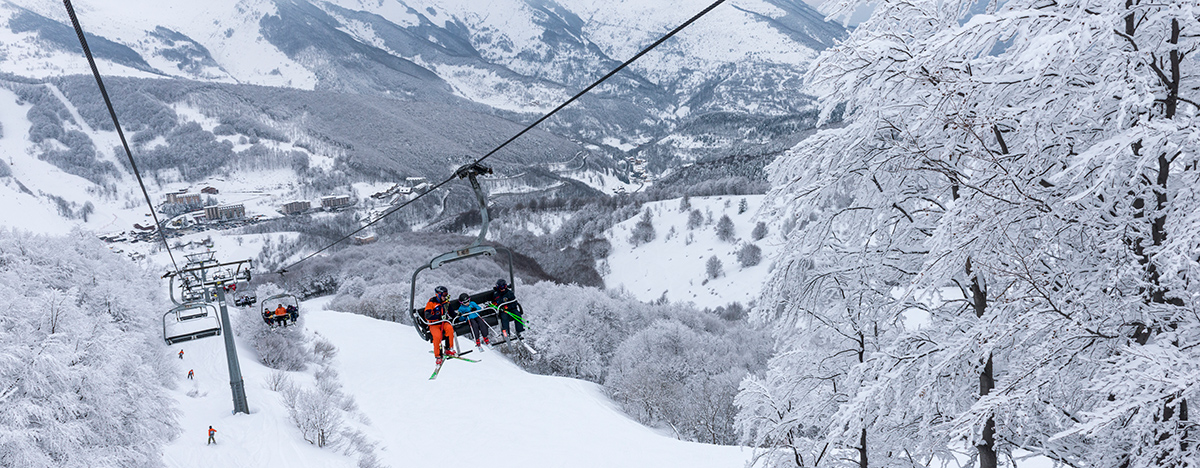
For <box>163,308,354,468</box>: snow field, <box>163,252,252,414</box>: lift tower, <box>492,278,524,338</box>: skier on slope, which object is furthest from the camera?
<box>163,252,252,414</box>: lift tower

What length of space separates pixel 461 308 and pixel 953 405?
7.32m

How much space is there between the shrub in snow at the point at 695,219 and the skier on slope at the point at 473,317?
258ft

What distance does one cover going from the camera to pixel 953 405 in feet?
14.3

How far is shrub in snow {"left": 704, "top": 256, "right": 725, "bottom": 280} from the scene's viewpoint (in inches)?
2810

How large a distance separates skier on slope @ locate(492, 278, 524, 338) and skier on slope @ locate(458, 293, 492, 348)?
12.8 inches

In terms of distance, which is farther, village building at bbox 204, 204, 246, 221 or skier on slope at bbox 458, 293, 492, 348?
village building at bbox 204, 204, 246, 221

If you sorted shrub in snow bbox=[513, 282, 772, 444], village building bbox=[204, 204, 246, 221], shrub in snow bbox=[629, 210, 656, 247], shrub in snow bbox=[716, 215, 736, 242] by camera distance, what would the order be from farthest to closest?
village building bbox=[204, 204, 246, 221]
shrub in snow bbox=[629, 210, 656, 247]
shrub in snow bbox=[716, 215, 736, 242]
shrub in snow bbox=[513, 282, 772, 444]

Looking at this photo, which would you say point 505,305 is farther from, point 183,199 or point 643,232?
point 183,199

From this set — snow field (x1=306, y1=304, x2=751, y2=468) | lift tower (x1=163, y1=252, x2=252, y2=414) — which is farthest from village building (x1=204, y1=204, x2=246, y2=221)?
lift tower (x1=163, y1=252, x2=252, y2=414)

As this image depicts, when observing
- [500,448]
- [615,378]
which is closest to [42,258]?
[500,448]

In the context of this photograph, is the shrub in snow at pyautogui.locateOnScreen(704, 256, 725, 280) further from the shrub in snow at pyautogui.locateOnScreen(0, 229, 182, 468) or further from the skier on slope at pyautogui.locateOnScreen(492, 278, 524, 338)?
the skier on slope at pyautogui.locateOnScreen(492, 278, 524, 338)

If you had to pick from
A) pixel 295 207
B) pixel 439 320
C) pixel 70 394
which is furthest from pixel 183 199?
pixel 439 320

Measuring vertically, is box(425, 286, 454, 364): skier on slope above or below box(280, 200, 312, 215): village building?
above

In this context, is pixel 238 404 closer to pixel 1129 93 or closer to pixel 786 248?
pixel 786 248
